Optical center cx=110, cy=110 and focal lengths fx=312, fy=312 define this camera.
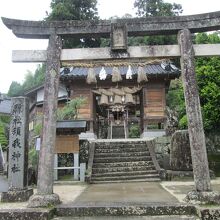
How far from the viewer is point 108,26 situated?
8266mm

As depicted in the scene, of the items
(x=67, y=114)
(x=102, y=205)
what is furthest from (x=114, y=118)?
(x=102, y=205)

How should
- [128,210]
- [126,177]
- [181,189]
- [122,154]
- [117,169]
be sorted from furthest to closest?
[122,154] < [117,169] < [126,177] < [181,189] < [128,210]

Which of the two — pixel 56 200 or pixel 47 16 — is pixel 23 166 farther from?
pixel 47 16

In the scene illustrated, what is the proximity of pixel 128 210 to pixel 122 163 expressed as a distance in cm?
746

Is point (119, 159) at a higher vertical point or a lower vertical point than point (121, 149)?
lower

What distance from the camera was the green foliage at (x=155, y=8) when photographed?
37938mm

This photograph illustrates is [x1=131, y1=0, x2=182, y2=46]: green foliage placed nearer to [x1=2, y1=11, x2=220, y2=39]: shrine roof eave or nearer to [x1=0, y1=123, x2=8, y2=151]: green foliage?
[x1=0, y1=123, x2=8, y2=151]: green foliage

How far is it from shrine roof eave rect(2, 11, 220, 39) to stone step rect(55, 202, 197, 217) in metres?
4.37

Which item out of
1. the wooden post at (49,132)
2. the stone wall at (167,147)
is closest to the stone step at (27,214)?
the wooden post at (49,132)

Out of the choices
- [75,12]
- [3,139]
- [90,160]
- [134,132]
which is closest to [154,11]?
[75,12]

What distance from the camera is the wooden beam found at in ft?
26.5

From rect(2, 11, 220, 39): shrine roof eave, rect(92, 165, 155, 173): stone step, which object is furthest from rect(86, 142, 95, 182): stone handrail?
rect(2, 11, 220, 39): shrine roof eave

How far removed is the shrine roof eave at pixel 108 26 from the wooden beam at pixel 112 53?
0.47 metres

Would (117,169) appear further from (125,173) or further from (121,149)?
(121,149)
